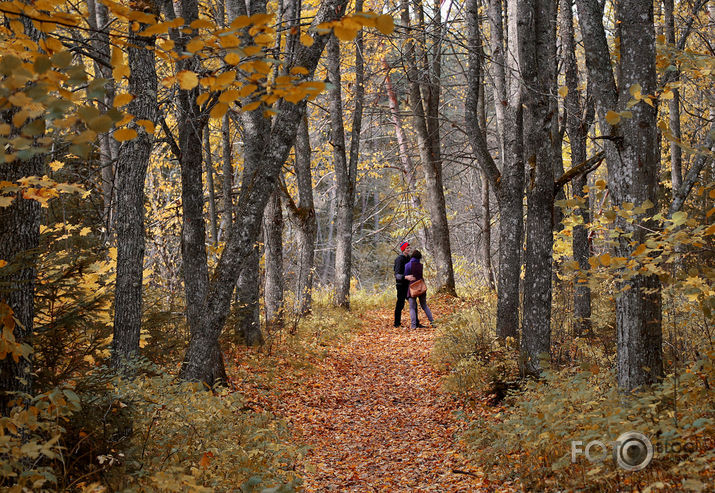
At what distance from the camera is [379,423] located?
24.5 ft

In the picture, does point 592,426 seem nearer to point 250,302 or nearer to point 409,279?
point 250,302

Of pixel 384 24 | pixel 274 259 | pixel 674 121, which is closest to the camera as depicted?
pixel 384 24

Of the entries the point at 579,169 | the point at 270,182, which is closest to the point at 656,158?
the point at 579,169

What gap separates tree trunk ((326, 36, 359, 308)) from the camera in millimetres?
13961

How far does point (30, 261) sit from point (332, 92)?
36.7ft

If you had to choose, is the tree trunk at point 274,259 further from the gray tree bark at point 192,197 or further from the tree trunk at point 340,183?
the gray tree bark at point 192,197

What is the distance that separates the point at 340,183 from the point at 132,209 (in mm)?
9305

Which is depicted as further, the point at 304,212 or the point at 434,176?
the point at 434,176

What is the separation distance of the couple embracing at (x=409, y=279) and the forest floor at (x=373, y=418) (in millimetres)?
1636

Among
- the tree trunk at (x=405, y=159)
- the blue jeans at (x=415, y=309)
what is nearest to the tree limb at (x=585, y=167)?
the blue jeans at (x=415, y=309)

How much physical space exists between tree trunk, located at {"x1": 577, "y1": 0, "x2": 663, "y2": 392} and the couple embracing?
8346 millimetres

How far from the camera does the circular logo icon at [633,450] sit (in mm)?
3750

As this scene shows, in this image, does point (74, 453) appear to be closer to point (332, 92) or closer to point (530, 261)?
point (530, 261)

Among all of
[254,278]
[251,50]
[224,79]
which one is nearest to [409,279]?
[254,278]
